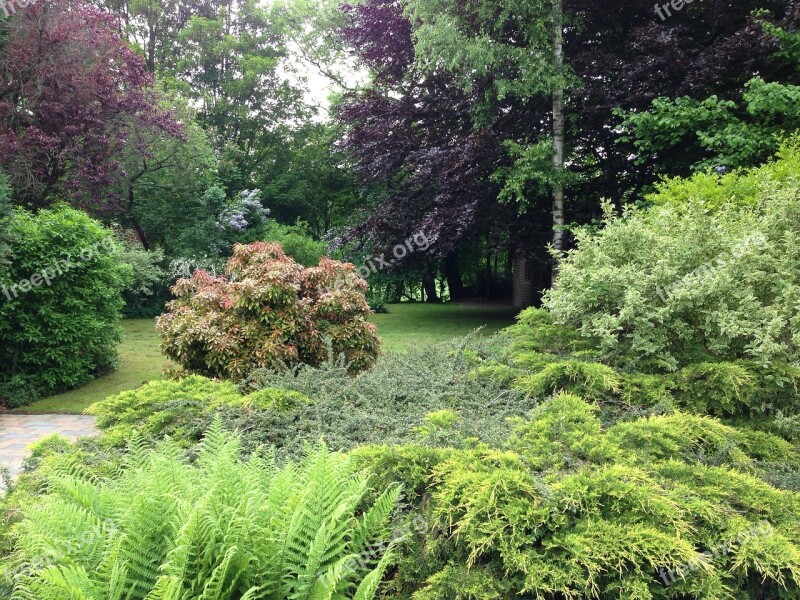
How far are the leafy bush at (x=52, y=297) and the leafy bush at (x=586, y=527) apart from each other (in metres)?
6.21

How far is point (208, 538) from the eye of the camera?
177 cm

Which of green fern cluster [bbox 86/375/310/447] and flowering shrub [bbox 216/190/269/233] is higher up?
flowering shrub [bbox 216/190/269/233]

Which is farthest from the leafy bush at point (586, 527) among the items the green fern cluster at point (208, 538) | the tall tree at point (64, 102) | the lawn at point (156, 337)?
the tall tree at point (64, 102)

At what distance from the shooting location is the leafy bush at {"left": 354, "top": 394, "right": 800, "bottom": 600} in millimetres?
1792

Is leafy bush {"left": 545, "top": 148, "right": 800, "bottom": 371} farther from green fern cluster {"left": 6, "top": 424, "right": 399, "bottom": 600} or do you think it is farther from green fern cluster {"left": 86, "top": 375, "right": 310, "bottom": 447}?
green fern cluster {"left": 6, "top": 424, "right": 399, "bottom": 600}

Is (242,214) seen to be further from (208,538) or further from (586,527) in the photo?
(586,527)

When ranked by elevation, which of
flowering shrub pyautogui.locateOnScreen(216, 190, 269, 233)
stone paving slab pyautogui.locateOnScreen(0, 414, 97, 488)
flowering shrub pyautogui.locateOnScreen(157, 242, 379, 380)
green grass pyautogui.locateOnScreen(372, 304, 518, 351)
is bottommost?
stone paving slab pyautogui.locateOnScreen(0, 414, 97, 488)

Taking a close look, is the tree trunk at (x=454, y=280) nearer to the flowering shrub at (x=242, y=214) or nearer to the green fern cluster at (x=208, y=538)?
A: the flowering shrub at (x=242, y=214)

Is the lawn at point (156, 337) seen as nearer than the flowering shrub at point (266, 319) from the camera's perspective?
No

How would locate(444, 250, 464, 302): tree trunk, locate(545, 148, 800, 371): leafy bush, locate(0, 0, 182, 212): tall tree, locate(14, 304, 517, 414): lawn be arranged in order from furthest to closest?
locate(444, 250, 464, 302): tree trunk
locate(0, 0, 182, 212): tall tree
locate(14, 304, 517, 414): lawn
locate(545, 148, 800, 371): leafy bush

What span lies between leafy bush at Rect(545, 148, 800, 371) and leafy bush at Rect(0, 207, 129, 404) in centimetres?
613

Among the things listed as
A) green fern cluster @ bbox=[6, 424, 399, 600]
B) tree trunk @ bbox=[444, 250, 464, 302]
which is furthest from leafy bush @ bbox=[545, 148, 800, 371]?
tree trunk @ bbox=[444, 250, 464, 302]

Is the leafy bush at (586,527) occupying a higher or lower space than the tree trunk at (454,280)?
lower

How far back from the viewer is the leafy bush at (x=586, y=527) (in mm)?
1792
